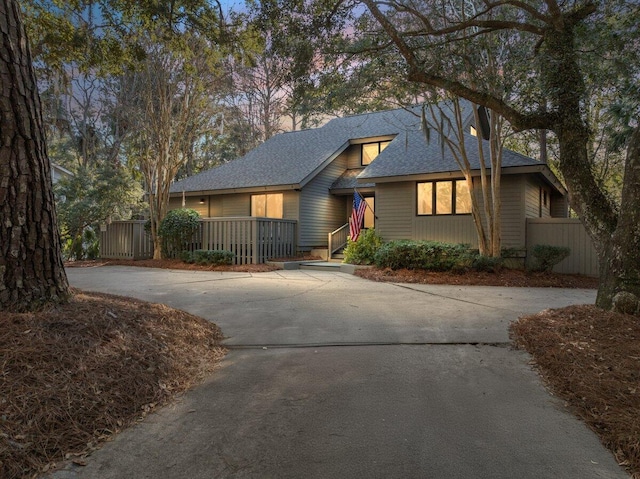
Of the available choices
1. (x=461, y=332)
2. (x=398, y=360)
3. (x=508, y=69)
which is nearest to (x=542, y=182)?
(x=508, y=69)

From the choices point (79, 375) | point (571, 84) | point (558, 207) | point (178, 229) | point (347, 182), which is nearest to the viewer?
point (79, 375)

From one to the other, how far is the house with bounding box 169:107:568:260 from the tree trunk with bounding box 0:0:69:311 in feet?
37.3

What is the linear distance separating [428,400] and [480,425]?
1.41 ft

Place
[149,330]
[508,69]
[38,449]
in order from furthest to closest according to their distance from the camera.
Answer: [508,69]
[149,330]
[38,449]

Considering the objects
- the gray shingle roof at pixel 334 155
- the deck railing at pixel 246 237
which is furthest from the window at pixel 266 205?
the deck railing at pixel 246 237

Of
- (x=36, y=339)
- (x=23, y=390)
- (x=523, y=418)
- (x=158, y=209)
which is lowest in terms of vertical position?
(x=523, y=418)

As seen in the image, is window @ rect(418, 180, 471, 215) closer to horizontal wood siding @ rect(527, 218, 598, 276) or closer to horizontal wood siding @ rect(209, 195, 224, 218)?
horizontal wood siding @ rect(527, 218, 598, 276)

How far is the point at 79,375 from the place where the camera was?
8.52 ft

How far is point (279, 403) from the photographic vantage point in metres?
2.81

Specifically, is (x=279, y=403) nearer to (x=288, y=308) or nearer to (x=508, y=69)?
(x=288, y=308)

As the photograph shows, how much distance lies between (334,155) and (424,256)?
7795 mm

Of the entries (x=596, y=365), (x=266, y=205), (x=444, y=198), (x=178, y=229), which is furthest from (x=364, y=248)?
(x=596, y=365)

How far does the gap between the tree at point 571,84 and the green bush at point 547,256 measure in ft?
12.8

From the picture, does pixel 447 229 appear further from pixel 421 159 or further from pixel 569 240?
pixel 569 240
